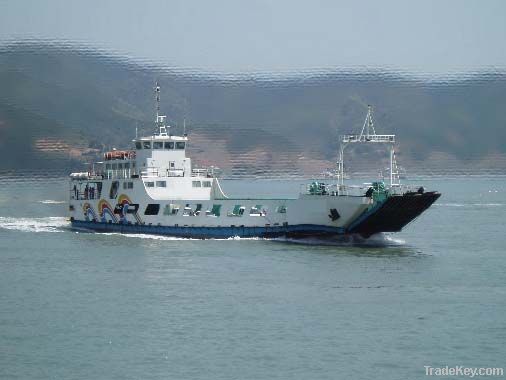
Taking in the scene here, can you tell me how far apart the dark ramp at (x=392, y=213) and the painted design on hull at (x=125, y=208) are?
12328 mm

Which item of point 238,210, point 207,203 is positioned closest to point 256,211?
point 238,210

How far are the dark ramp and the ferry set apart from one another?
0.14 ft

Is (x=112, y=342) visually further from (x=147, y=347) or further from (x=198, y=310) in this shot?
(x=198, y=310)

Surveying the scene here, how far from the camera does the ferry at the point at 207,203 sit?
1909 inches

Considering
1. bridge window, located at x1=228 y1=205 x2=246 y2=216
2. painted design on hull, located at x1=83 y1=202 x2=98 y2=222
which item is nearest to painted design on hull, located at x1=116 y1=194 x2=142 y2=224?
painted design on hull, located at x1=83 y1=202 x2=98 y2=222

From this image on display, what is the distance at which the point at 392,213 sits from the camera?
48.5 metres

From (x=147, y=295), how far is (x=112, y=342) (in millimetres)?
7123

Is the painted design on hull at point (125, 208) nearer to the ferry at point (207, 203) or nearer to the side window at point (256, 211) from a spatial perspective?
the ferry at point (207, 203)

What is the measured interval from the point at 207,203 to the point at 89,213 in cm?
1041

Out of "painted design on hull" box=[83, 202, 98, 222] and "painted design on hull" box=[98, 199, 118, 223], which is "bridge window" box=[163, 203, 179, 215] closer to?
"painted design on hull" box=[98, 199, 118, 223]

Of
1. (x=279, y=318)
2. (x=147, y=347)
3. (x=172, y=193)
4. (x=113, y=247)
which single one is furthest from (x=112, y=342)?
(x=172, y=193)

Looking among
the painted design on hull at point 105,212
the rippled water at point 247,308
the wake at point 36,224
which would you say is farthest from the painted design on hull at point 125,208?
the wake at point 36,224

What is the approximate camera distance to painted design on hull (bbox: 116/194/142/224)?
183 feet

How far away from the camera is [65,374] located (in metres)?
26.4
